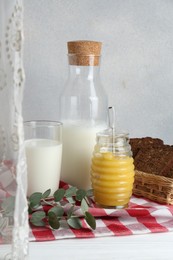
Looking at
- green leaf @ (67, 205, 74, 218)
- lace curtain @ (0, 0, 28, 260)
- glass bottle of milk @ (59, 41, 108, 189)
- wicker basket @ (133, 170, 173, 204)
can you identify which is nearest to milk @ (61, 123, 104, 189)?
glass bottle of milk @ (59, 41, 108, 189)

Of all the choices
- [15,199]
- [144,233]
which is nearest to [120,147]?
[144,233]

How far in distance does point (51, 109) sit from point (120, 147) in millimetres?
424

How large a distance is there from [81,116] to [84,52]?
0.16 m

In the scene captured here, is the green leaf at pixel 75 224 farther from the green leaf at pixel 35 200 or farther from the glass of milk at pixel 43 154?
the glass of milk at pixel 43 154

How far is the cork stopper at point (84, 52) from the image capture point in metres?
1.31

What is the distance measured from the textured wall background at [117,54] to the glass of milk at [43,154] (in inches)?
11.2

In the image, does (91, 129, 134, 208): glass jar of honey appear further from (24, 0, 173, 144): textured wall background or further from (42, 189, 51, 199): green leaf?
(24, 0, 173, 144): textured wall background

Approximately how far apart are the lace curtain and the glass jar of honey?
12.9 inches

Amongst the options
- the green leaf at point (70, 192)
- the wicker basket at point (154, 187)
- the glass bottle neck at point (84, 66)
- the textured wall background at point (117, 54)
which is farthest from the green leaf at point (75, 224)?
the textured wall background at point (117, 54)

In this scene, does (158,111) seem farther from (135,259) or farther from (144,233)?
(135,259)

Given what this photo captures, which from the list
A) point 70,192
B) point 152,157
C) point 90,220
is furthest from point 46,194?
point 152,157

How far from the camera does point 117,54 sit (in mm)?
1683

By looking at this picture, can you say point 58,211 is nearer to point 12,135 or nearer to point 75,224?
point 75,224

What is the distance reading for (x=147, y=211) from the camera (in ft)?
3.86
